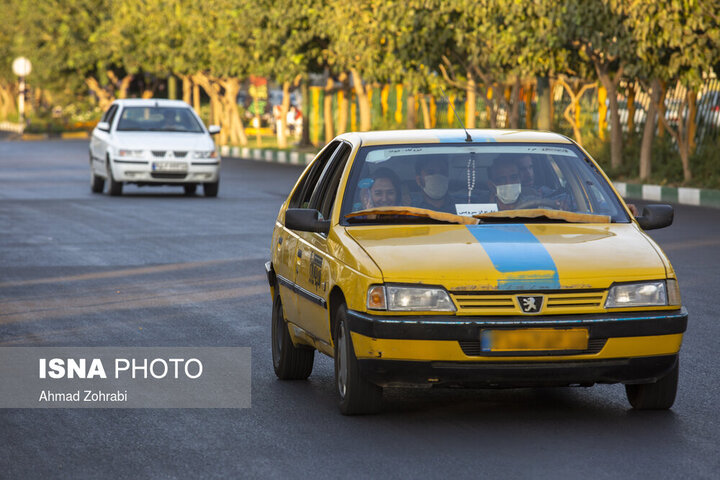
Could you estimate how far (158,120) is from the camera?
25.9 m

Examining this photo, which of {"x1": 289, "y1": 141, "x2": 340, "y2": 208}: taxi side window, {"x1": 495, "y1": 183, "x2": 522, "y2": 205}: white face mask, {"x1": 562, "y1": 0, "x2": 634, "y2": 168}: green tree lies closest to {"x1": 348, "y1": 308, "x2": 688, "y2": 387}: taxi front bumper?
{"x1": 495, "y1": 183, "x2": 522, "y2": 205}: white face mask

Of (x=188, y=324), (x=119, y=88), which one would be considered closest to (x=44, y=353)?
(x=188, y=324)

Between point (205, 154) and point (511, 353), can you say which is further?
point (205, 154)

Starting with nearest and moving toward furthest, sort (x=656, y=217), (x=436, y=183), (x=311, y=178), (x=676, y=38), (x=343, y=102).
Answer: (x=436, y=183) < (x=656, y=217) < (x=311, y=178) < (x=676, y=38) < (x=343, y=102)

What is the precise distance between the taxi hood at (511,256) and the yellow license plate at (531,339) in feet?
0.61

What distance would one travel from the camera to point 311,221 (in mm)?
7215

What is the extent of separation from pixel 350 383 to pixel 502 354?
0.78m

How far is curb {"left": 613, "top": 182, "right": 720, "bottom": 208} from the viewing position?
23406 millimetres

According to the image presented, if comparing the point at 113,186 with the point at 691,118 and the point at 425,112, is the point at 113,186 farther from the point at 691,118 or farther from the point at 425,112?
the point at 425,112

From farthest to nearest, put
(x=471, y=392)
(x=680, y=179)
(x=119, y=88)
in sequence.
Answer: (x=119, y=88) → (x=680, y=179) → (x=471, y=392)

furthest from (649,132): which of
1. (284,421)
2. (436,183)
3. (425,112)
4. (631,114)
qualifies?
(284,421)

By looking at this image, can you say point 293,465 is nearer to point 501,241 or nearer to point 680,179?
point 501,241

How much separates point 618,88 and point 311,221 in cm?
2293

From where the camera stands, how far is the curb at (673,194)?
23.4 m
